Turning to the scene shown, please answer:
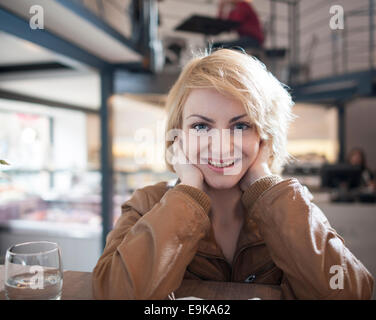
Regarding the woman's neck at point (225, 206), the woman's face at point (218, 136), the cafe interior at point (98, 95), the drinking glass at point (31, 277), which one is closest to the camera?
the drinking glass at point (31, 277)

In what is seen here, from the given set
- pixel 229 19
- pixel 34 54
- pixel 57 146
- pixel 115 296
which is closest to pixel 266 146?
pixel 115 296

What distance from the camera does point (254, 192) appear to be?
77cm

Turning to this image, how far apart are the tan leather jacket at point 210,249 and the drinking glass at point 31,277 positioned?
3.4 inches

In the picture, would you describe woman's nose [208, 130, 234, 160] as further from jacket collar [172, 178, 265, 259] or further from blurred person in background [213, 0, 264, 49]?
blurred person in background [213, 0, 264, 49]

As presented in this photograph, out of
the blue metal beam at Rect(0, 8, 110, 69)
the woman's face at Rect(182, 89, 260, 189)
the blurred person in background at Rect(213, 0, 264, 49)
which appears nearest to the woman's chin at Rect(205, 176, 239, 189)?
the woman's face at Rect(182, 89, 260, 189)

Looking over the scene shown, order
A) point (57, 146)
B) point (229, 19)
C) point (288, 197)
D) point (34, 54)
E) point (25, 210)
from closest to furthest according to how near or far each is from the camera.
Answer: point (288, 197) → point (34, 54) → point (229, 19) → point (25, 210) → point (57, 146)

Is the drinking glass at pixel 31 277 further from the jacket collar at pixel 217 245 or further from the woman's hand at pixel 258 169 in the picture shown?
the woman's hand at pixel 258 169

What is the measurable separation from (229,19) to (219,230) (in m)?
2.24

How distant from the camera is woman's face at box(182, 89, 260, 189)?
0.76 meters

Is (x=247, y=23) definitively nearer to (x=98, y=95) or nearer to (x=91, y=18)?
(x=98, y=95)

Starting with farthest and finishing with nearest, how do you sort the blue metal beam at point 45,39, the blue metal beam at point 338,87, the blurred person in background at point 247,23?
the blue metal beam at point 338,87 < the blurred person in background at point 247,23 < the blue metal beam at point 45,39

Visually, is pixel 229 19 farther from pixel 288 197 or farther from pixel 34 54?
pixel 288 197

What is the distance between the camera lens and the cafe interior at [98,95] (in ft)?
4.48

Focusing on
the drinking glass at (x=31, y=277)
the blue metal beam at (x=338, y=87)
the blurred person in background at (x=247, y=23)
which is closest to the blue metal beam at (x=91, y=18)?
the drinking glass at (x=31, y=277)
